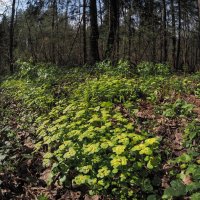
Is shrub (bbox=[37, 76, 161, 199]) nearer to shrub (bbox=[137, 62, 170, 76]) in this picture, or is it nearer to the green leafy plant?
the green leafy plant

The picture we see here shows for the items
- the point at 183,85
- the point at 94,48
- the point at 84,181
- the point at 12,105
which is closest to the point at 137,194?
the point at 84,181

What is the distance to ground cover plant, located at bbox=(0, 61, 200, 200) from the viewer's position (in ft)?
10.7

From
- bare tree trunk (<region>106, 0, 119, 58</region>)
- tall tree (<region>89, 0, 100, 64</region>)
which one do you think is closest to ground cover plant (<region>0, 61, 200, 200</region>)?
bare tree trunk (<region>106, 0, 119, 58</region>)

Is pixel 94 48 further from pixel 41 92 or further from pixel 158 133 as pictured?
pixel 158 133

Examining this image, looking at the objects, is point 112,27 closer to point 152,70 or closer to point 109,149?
point 152,70

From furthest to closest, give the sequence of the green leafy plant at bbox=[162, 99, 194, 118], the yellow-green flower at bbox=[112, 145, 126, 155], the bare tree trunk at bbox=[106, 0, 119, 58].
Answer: the bare tree trunk at bbox=[106, 0, 119, 58], the green leafy plant at bbox=[162, 99, 194, 118], the yellow-green flower at bbox=[112, 145, 126, 155]

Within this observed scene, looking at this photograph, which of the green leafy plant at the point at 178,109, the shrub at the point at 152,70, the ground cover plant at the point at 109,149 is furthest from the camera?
the shrub at the point at 152,70

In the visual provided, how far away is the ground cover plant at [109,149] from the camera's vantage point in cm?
327

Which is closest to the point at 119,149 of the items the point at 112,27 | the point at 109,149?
the point at 109,149

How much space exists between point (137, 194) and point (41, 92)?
13.4 feet

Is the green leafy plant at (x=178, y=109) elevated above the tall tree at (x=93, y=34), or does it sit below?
below

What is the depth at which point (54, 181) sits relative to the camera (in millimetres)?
3887

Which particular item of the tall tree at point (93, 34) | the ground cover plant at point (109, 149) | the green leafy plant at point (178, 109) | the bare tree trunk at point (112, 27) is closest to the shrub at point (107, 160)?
the ground cover plant at point (109, 149)

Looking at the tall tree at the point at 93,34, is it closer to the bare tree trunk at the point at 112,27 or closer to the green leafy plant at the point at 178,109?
the bare tree trunk at the point at 112,27
